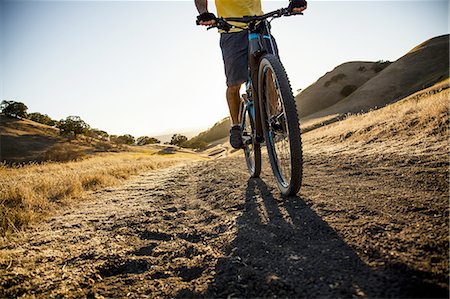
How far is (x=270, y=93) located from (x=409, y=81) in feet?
173

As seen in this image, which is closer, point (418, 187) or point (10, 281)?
point (10, 281)

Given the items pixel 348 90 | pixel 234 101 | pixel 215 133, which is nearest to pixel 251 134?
pixel 234 101

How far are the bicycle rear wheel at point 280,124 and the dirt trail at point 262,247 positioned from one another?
0.27 metres

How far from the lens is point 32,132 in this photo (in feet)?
167

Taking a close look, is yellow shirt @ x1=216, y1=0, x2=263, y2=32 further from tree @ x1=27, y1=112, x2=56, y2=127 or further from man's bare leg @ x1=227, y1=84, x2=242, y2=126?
tree @ x1=27, y1=112, x2=56, y2=127

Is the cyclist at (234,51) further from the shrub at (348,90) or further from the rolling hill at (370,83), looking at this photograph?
the shrub at (348,90)

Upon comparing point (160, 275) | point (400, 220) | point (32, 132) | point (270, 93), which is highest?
point (32, 132)

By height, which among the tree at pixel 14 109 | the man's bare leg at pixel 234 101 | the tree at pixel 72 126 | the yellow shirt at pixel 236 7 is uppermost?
the tree at pixel 14 109

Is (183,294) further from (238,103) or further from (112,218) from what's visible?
(238,103)

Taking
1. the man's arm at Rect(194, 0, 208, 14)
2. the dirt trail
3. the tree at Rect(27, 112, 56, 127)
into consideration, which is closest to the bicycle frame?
the man's arm at Rect(194, 0, 208, 14)

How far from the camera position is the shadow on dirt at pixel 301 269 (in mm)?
1009

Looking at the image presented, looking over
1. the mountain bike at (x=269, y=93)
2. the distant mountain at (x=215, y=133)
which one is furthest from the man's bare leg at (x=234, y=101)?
the distant mountain at (x=215, y=133)

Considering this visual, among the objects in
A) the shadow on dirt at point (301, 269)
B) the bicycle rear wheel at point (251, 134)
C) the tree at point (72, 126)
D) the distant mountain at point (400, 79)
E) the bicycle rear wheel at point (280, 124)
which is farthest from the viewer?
the tree at point (72, 126)

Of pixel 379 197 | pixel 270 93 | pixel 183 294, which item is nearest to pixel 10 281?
pixel 183 294
